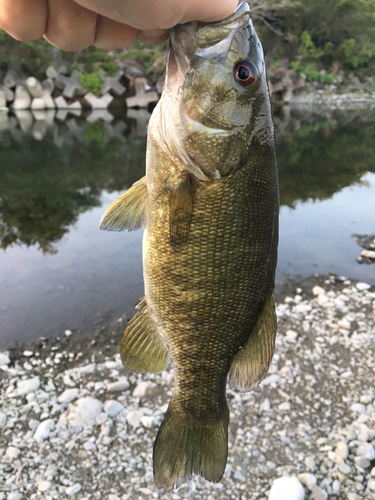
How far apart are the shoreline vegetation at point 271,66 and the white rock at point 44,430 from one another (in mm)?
21396

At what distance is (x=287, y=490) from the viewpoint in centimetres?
280

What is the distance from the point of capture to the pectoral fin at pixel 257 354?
5.95 ft

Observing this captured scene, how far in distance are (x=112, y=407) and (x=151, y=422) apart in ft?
1.31

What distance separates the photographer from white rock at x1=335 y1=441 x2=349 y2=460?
10.3 feet

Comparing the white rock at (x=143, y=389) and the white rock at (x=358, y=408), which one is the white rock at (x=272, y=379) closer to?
the white rock at (x=358, y=408)

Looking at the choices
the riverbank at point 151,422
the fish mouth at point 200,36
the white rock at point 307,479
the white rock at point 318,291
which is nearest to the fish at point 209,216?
the fish mouth at point 200,36

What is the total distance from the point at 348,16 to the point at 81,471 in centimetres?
4779

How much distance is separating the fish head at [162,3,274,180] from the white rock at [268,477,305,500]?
8.18 feet

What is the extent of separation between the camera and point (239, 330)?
1794 millimetres

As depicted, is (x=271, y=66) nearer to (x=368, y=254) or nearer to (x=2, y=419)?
(x=368, y=254)

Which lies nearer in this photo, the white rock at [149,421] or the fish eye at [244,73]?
the fish eye at [244,73]

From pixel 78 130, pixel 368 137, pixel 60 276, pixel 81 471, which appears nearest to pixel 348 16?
pixel 368 137

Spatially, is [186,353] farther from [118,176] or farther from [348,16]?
[348,16]

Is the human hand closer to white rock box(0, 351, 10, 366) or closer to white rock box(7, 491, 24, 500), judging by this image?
white rock box(7, 491, 24, 500)
